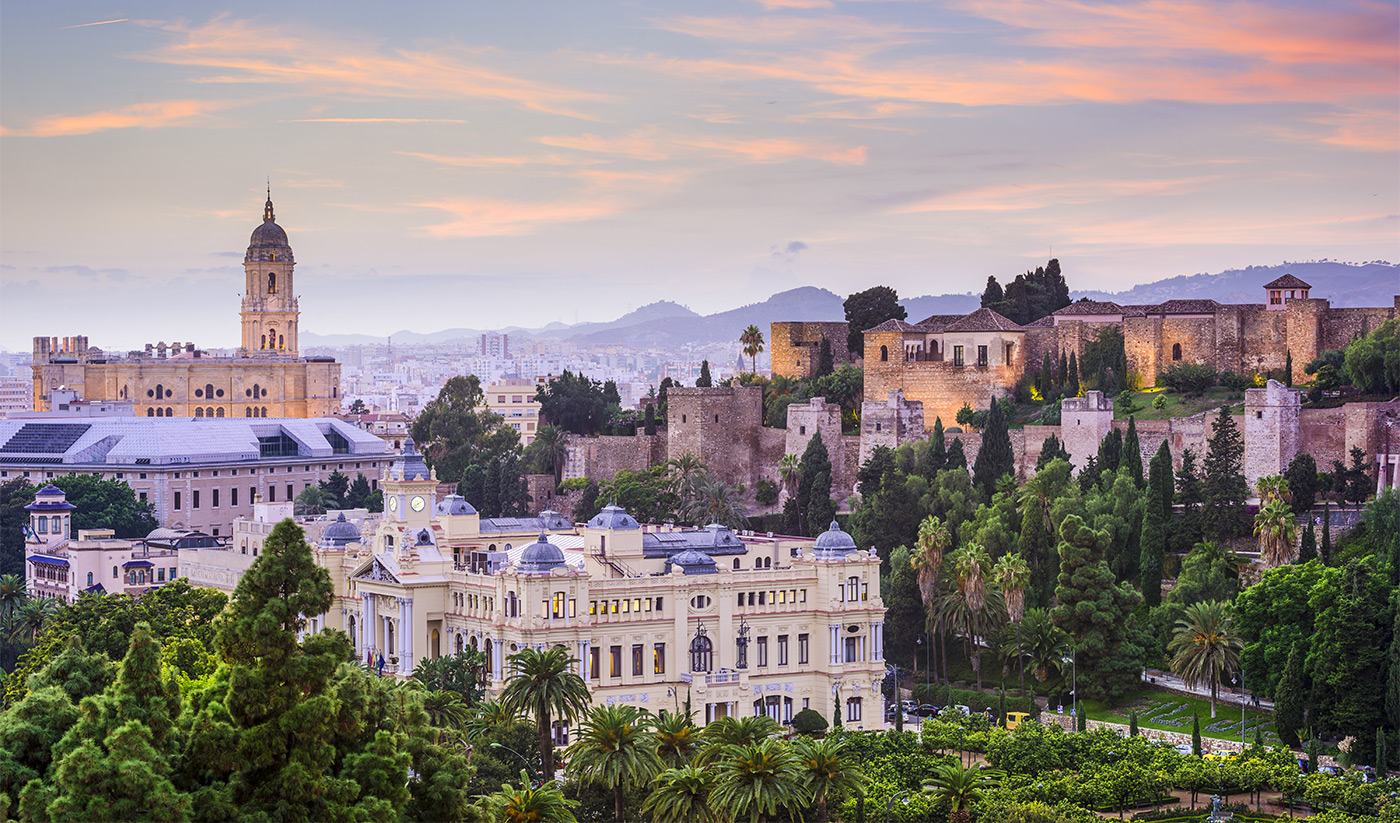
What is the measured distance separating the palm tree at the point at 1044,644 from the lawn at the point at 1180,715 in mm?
1899

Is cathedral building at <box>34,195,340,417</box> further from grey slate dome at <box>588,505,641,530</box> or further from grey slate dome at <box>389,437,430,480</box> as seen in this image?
grey slate dome at <box>588,505,641,530</box>

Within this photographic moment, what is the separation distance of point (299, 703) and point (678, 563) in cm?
3467

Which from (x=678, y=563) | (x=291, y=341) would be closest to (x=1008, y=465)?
(x=678, y=563)

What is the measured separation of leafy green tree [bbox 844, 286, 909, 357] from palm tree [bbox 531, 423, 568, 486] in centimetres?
1611

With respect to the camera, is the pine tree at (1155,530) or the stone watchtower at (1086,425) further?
the stone watchtower at (1086,425)

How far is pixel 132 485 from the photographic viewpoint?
11019cm

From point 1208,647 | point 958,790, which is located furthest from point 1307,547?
point 958,790

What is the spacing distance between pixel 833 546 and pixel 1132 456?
15.2 m

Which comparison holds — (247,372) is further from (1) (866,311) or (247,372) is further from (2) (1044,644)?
(2) (1044,644)

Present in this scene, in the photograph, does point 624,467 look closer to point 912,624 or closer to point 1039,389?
point 1039,389

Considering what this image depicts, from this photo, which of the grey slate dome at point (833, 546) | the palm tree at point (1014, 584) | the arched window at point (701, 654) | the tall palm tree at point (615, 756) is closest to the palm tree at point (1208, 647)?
the palm tree at point (1014, 584)

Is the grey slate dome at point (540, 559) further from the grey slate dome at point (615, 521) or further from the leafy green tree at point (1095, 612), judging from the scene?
the leafy green tree at point (1095, 612)

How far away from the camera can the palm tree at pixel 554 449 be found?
107m

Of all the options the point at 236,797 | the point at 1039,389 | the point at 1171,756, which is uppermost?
the point at 1039,389
